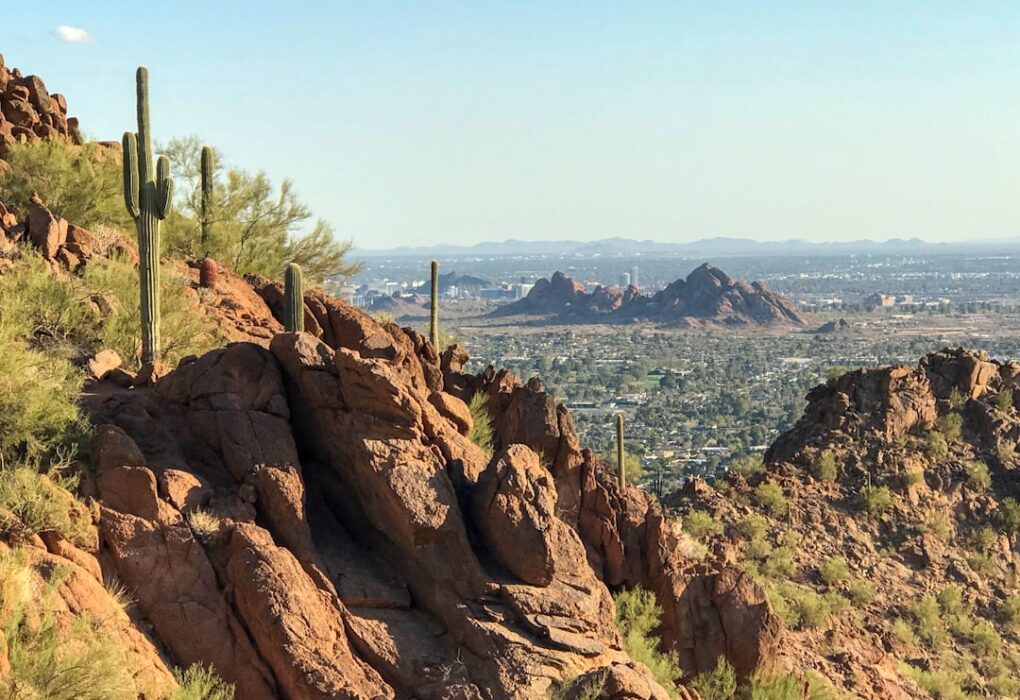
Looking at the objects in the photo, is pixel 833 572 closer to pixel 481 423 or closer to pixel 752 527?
pixel 752 527

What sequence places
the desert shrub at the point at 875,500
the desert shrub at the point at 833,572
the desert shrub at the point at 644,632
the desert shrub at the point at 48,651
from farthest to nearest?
the desert shrub at the point at 875,500 → the desert shrub at the point at 833,572 → the desert shrub at the point at 644,632 → the desert shrub at the point at 48,651

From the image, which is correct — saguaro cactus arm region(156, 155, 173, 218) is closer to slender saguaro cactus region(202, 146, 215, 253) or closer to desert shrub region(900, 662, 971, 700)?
slender saguaro cactus region(202, 146, 215, 253)

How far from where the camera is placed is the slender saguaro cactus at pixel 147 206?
1739 centimetres

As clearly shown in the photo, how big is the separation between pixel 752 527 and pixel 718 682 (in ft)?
38.8

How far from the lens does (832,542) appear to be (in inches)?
1174

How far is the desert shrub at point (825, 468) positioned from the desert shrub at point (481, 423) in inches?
569

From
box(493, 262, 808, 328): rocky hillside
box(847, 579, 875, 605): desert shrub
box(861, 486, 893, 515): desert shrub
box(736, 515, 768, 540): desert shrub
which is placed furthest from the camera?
box(493, 262, 808, 328): rocky hillside

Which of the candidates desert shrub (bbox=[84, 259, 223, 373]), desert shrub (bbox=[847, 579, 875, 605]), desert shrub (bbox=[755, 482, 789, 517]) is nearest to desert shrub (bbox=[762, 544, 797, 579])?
desert shrub (bbox=[847, 579, 875, 605])

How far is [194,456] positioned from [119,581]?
2.04 meters

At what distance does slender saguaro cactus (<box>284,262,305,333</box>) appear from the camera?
55.8ft

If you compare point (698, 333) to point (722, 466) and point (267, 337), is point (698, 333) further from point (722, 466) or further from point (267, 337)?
point (267, 337)

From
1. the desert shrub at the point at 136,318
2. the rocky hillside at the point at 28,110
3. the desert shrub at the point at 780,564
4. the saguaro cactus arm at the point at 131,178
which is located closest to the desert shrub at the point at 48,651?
the desert shrub at the point at 136,318

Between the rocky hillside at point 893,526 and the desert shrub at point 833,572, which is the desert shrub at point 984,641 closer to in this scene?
the rocky hillside at point 893,526

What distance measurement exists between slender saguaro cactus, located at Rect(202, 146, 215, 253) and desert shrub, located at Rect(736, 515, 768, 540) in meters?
14.0
